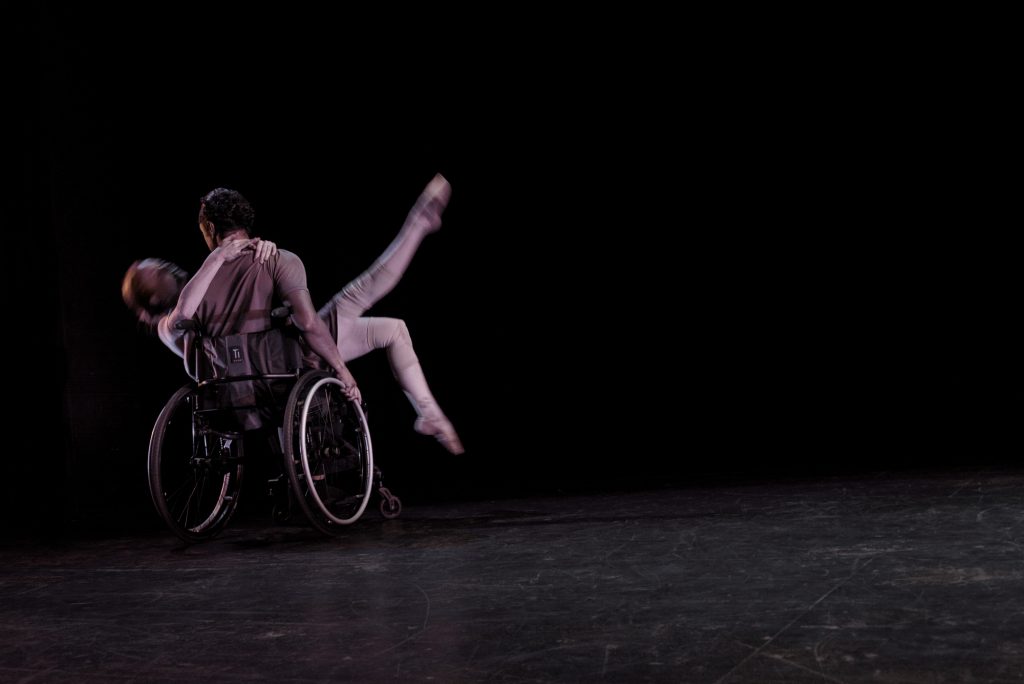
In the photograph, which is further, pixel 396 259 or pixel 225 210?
pixel 396 259

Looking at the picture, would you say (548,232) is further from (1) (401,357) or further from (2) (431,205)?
(1) (401,357)

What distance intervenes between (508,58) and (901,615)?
12.1 ft

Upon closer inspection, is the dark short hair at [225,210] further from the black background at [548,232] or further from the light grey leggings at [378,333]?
the black background at [548,232]

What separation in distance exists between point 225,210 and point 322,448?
2.78 feet

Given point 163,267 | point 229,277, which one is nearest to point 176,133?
point 163,267

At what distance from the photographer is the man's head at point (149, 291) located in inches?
134

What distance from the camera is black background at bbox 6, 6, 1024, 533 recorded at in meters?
4.27

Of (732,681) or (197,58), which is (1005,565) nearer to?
(732,681)

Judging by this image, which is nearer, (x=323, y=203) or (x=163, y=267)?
(x=163, y=267)

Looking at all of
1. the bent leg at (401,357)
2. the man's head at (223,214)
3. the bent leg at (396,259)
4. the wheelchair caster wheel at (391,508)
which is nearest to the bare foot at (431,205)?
the bent leg at (396,259)

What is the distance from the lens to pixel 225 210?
3.19 meters

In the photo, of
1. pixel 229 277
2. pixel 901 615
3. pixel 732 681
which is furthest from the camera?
pixel 229 277

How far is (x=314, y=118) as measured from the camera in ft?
15.6

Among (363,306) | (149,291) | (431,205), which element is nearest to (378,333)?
(363,306)
